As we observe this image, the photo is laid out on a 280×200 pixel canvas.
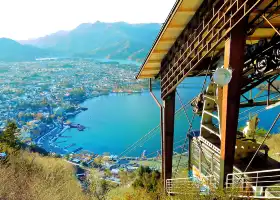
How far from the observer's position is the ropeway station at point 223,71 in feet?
11.4

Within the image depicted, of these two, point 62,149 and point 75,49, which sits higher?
point 75,49

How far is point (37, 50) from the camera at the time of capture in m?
143

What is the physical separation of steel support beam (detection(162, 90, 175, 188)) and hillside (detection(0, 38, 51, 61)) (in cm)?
12889

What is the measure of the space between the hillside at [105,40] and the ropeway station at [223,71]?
113 metres

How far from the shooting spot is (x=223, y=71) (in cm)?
341

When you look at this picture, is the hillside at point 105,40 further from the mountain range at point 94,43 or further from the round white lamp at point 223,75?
the round white lamp at point 223,75

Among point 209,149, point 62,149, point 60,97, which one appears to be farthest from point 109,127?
point 209,149

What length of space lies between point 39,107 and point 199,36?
53.1 m

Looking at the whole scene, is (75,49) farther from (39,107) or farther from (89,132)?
(89,132)

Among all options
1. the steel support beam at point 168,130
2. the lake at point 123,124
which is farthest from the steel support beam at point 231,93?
the lake at point 123,124

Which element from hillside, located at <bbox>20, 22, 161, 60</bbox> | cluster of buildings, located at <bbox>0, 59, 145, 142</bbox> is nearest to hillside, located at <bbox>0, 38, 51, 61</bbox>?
hillside, located at <bbox>20, 22, 161, 60</bbox>

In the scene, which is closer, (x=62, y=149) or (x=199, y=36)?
(x=199, y=36)

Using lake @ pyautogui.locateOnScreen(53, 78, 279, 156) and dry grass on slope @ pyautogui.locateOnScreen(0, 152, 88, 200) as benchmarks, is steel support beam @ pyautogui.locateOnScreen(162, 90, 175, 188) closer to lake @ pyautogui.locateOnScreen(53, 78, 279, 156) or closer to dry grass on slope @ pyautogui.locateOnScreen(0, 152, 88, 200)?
dry grass on slope @ pyautogui.locateOnScreen(0, 152, 88, 200)

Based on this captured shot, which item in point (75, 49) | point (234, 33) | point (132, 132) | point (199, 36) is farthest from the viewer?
point (75, 49)
